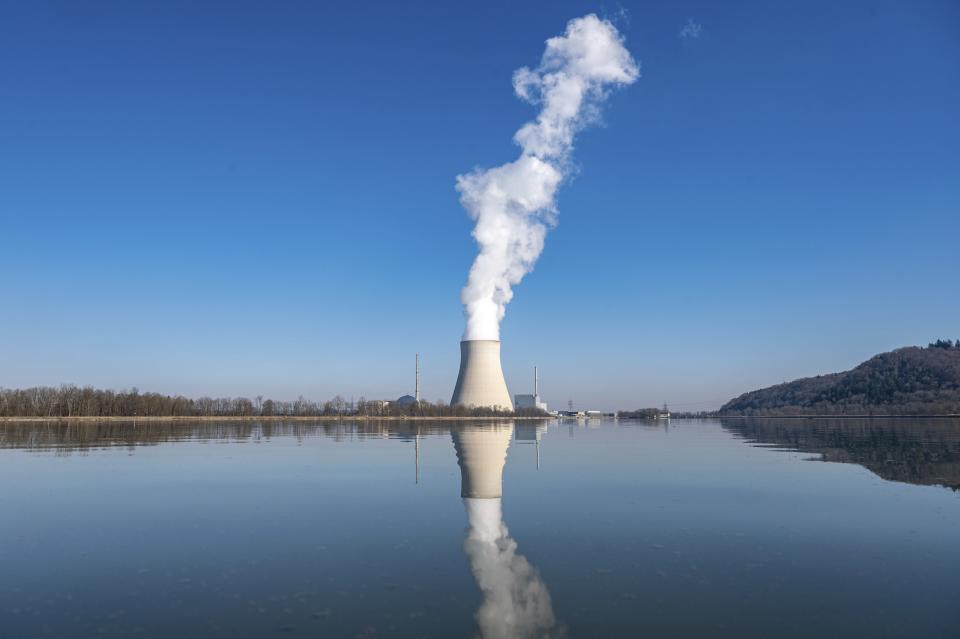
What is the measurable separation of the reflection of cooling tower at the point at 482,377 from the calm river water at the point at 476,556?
2777 cm

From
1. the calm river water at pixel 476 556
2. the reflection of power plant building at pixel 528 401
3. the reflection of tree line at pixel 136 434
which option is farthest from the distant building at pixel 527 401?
the calm river water at pixel 476 556

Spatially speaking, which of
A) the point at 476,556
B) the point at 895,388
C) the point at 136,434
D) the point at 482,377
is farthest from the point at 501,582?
the point at 895,388

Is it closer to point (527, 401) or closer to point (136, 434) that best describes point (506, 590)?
point (136, 434)

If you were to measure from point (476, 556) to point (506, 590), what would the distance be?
1206 millimetres

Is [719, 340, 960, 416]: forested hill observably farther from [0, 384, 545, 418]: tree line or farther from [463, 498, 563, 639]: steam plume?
[463, 498, 563, 639]: steam plume

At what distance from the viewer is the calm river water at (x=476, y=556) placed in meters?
4.84

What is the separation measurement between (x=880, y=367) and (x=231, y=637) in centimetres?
13186

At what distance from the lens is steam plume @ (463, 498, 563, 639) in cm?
470

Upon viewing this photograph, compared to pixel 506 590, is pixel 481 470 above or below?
below

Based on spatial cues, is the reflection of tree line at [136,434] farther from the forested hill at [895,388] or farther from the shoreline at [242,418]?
the forested hill at [895,388]

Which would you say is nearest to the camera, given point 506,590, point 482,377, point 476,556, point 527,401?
point 506,590

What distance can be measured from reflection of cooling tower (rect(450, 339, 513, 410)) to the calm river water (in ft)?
91.1

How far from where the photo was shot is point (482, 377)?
137ft

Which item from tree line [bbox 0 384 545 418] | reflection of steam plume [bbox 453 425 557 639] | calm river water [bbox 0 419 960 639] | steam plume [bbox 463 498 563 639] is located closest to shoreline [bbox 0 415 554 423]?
tree line [bbox 0 384 545 418]
